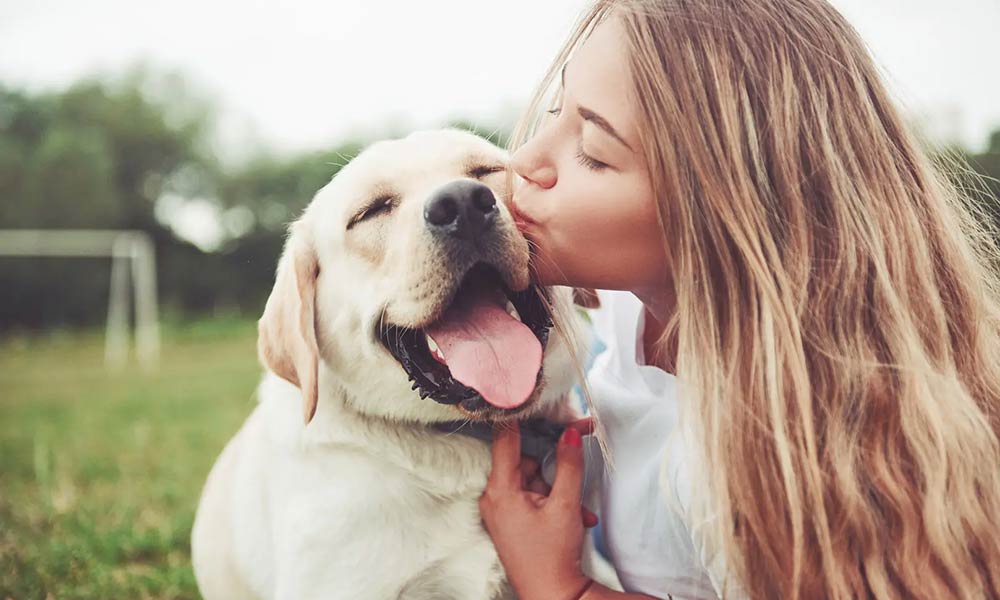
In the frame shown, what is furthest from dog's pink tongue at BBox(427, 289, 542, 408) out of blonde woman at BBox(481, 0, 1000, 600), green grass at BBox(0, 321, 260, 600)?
green grass at BBox(0, 321, 260, 600)

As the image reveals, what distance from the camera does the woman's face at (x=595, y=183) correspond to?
2.07 metres

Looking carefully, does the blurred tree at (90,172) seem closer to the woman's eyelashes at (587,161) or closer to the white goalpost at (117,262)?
the white goalpost at (117,262)

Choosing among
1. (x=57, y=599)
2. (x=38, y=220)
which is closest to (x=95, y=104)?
(x=38, y=220)

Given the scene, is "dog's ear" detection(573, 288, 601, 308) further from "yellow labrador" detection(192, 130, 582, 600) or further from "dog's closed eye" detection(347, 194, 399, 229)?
"dog's closed eye" detection(347, 194, 399, 229)

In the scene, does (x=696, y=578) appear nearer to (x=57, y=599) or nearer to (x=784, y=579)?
(x=784, y=579)

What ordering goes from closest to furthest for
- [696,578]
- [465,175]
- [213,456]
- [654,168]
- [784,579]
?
[784,579] → [654,168] → [696,578] → [465,175] → [213,456]

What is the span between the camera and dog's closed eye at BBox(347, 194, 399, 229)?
2529 millimetres

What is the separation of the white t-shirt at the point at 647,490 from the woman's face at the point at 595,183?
1.23 feet

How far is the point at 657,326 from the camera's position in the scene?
8.36ft

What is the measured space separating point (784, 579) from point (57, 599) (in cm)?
245

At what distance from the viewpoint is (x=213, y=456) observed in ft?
19.2

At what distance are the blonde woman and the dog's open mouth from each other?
0.15 metres

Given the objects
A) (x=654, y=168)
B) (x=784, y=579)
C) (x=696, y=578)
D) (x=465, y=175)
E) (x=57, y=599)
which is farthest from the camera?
(x=57, y=599)

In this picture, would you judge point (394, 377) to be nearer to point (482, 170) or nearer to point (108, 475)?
point (482, 170)
